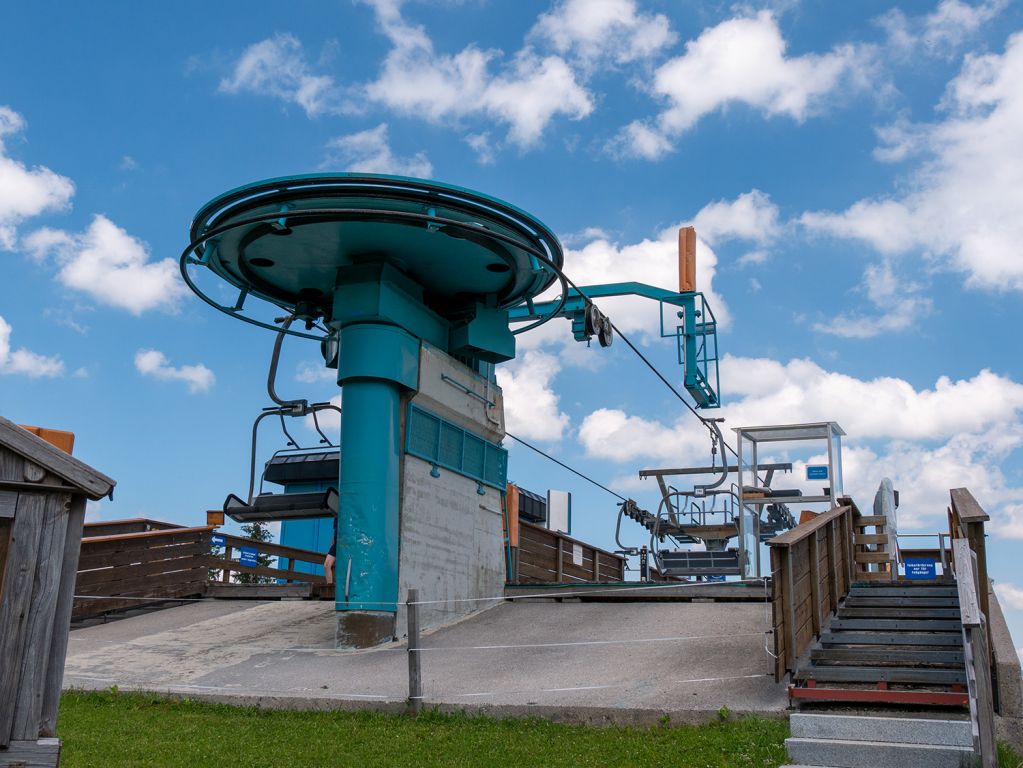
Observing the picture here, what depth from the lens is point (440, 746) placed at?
745cm

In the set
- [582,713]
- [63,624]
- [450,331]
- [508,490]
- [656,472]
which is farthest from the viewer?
[656,472]

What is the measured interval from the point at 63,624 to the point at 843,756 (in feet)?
16.2

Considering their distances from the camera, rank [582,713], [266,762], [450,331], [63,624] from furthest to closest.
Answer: [450,331] → [582,713] → [266,762] → [63,624]

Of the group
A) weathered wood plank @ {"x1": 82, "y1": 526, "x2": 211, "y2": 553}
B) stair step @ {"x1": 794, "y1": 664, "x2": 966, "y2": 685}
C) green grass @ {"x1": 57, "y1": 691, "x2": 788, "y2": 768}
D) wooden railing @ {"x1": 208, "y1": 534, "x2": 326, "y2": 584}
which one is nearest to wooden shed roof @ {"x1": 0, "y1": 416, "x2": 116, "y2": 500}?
green grass @ {"x1": 57, "y1": 691, "x2": 788, "y2": 768}

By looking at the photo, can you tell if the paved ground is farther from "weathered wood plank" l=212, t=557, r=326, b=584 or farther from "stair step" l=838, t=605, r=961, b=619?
"weathered wood plank" l=212, t=557, r=326, b=584

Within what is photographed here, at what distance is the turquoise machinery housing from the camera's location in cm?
1200

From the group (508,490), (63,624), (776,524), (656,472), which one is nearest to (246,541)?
(508,490)

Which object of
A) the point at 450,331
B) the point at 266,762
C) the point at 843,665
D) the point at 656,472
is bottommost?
the point at 266,762

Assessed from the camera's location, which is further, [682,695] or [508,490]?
[508,490]

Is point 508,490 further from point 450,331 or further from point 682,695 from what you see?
point 682,695

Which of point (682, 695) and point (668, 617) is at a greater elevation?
point (668, 617)

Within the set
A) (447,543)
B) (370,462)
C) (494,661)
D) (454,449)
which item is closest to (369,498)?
(370,462)

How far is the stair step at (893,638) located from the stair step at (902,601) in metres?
0.86

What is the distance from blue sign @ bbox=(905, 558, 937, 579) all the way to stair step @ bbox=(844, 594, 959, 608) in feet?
18.7
